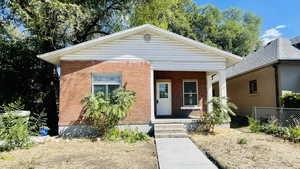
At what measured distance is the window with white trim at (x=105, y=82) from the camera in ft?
30.2

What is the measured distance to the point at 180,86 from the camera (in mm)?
12008

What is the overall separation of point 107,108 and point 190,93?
19.3 feet

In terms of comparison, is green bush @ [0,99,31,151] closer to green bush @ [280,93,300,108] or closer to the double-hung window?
green bush @ [280,93,300,108]

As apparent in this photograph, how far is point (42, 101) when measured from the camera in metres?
14.3

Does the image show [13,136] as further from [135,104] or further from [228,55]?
[228,55]

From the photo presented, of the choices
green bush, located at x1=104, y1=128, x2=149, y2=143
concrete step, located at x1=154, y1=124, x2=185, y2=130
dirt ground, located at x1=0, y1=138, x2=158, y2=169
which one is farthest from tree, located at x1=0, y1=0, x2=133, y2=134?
concrete step, located at x1=154, y1=124, x2=185, y2=130

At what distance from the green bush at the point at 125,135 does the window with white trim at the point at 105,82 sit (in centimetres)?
197

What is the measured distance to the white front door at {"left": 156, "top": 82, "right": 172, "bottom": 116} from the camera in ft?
38.9

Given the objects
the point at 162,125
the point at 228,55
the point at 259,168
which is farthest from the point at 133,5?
the point at 259,168

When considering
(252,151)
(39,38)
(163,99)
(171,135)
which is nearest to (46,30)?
(39,38)

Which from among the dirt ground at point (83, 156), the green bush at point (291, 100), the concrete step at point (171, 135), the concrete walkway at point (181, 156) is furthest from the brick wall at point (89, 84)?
the green bush at point (291, 100)

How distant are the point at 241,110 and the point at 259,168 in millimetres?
11722

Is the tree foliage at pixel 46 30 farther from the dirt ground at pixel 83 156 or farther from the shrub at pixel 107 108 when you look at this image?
the dirt ground at pixel 83 156

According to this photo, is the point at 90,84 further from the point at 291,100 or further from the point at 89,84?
the point at 291,100
